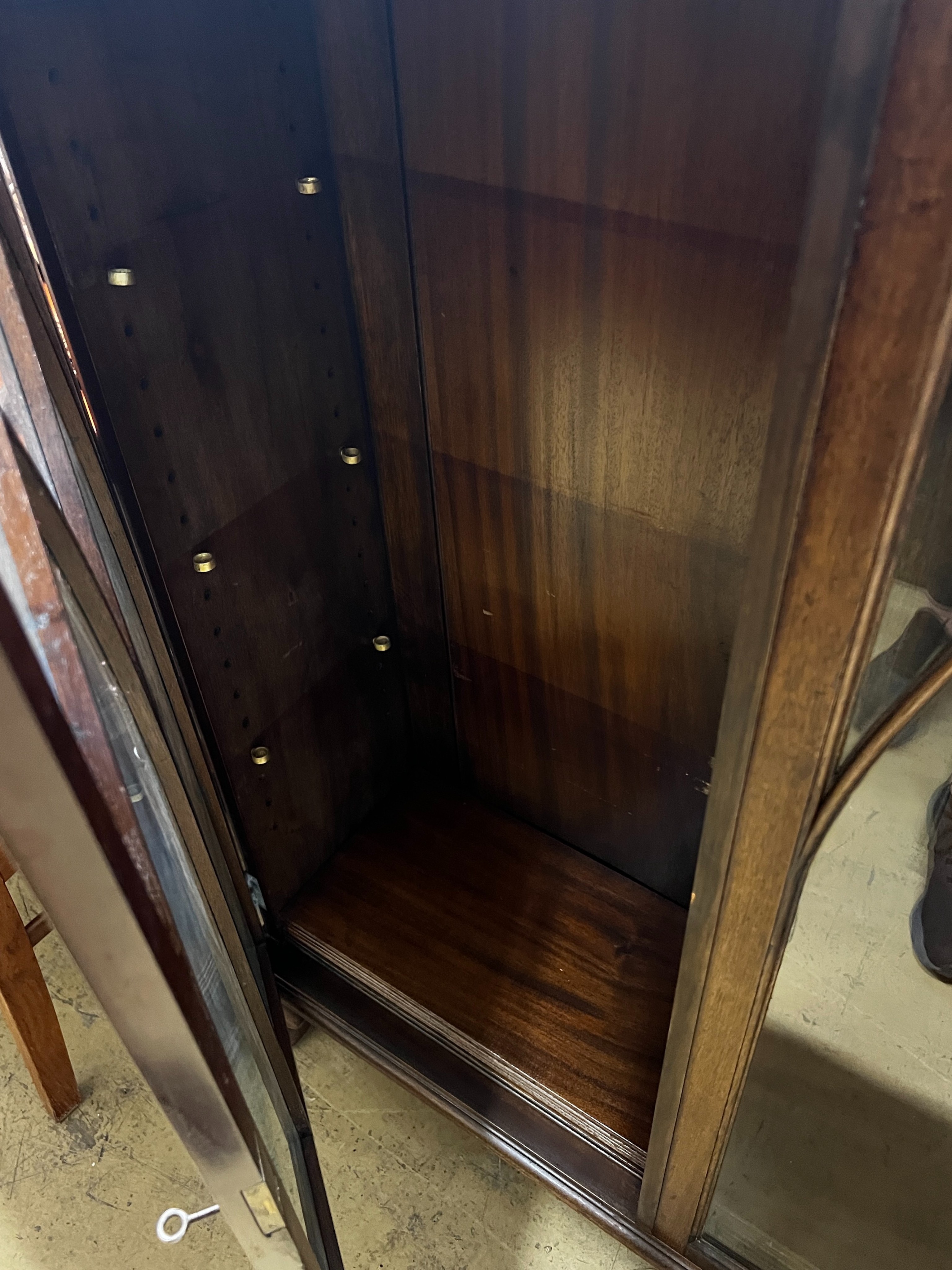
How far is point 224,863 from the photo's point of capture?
81 centimetres

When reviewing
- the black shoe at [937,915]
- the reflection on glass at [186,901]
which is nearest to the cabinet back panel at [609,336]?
the black shoe at [937,915]

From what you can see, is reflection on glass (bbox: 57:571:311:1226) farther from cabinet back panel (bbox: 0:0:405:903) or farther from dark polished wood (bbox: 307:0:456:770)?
dark polished wood (bbox: 307:0:456:770)

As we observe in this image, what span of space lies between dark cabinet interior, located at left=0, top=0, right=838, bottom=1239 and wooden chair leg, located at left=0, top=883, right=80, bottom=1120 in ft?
0.80

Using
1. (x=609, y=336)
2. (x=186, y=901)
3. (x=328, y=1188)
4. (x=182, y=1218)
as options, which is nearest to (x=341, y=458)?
(x=609, y=336)

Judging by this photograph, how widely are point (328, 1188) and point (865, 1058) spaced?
0.64 metres

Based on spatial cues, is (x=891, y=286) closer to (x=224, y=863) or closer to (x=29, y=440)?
(x=29, y=440)

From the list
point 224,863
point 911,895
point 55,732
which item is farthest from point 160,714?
point 911,895

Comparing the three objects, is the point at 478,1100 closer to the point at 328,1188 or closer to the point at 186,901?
the point at 328,1188

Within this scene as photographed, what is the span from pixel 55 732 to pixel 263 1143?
34 centimetres

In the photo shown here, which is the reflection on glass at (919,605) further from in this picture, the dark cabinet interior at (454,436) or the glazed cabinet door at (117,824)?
the glazed cabinet door at (117,824)

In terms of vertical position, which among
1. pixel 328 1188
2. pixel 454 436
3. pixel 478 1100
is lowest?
pixel 328 1188

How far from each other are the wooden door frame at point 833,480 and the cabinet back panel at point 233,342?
18.5 inches

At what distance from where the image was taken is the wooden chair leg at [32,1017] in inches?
36.3

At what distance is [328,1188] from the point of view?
994mm
